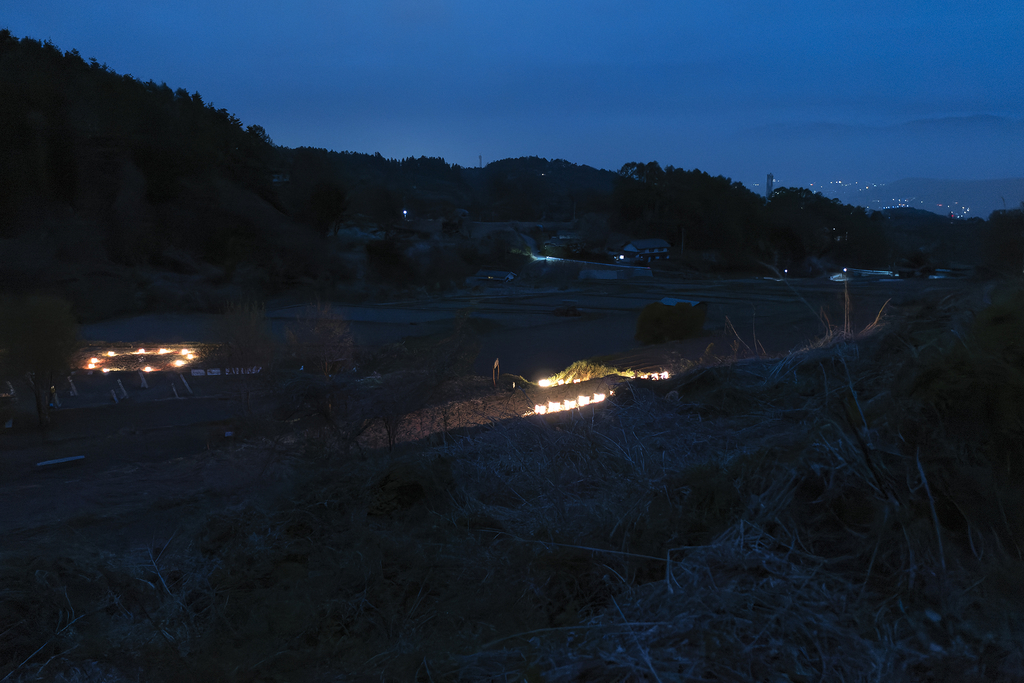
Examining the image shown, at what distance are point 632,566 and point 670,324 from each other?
15936mm

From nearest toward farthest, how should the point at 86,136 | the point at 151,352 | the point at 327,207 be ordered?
the point at 151,352 → the point at 86,136 → the point at 327,207

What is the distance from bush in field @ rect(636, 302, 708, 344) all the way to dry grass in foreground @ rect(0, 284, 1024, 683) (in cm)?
1410

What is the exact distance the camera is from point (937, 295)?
473cm

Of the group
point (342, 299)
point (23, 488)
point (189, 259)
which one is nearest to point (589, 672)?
point (23, 488)

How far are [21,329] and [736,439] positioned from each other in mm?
12233

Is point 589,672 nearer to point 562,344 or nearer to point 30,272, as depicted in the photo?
point 562,344

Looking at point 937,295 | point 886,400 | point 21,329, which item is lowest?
point 21,329

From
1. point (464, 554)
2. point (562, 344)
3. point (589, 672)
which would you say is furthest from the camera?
point (562, 344)

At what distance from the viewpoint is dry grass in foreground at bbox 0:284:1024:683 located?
5.55ft

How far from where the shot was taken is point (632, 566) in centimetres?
223

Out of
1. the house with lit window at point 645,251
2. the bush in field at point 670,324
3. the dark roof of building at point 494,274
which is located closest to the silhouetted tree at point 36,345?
the bush in field at point 670,324

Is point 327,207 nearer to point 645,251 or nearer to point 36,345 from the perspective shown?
point 645,251

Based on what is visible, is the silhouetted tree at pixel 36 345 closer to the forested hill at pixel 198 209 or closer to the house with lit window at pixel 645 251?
the forested hill at pixel 198 209

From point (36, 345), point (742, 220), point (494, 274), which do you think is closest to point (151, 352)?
point (36, 345)
